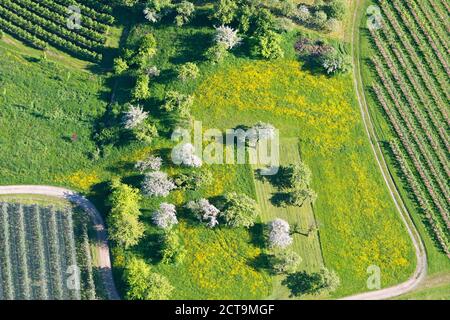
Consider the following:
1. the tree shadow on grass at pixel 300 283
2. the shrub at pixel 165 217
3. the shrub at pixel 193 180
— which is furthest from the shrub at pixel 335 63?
the shrub at pixel 165 217

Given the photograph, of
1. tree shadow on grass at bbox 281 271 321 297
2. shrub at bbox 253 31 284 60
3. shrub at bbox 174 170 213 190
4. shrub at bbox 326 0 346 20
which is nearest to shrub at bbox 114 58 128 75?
shrub at bbox 174 170 213 190

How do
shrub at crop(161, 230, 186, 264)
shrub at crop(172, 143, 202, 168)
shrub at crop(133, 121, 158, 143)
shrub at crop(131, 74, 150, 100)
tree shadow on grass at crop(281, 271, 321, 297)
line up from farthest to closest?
shrub at crop(131, 74, 150, 100), shrub at crop(133, 121, 158, 143), shrub at crop(172, 143, 202, 168), tree shadow on grass at crop(281, 271, 321, 297), shrub at crop(161, 230, 186, 264)

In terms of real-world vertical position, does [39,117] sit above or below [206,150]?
above

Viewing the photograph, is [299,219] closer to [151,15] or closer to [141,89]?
[141,89]

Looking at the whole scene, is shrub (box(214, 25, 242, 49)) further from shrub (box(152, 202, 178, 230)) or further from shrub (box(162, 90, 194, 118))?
shrub (box(152, 202, 178, 230))

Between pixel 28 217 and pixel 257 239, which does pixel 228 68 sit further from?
pixel 28 217

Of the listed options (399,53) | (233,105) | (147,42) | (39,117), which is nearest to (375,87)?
(399,53)
